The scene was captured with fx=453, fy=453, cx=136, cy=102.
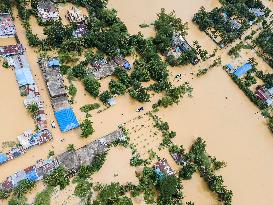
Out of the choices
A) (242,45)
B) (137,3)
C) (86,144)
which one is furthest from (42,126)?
(242,45)

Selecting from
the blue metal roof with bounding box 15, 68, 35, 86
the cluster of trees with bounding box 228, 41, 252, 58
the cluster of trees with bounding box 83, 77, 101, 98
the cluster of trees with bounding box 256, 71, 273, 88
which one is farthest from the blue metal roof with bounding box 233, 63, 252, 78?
the blue metal roof with bounding box 15, 68, 35, 86

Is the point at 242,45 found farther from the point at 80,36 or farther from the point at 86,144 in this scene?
the point at 86,144

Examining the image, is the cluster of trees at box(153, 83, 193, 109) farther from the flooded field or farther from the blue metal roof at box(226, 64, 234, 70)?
the flooded field

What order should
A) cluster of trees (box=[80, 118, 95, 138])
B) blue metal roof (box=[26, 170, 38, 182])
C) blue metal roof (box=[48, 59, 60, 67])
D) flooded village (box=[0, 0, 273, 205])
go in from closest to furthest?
blue metal roof (box=[26, 170, 38, 182])
flooded village (box=[0, 0, 273, 205])
cluster of trees (box=[80, 118, 95, 138])
blue metal roof (box=[48, 59, 60, 67])

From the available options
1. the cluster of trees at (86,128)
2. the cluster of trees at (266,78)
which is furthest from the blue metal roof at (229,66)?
the cluster of trees at (86,128)

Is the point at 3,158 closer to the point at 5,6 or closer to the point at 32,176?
the point at 32,176

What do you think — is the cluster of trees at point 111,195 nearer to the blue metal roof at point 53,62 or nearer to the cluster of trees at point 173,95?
the cluster of trees at point 173,95

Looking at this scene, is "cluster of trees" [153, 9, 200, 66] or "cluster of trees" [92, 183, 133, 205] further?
"cluster of trees" [153, 9, 200, 66]
